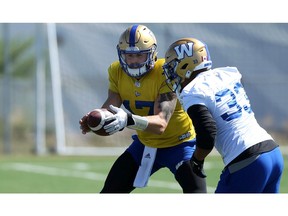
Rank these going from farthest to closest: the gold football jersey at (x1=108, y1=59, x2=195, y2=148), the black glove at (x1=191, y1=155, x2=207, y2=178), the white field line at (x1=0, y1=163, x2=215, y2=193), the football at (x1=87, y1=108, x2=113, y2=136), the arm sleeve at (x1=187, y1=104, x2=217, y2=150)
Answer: the white field line at (x1=0, y1=163, x2=215, y2=193)
the gold football jersey at (x1=108, y1=59, x2=195, y2=148)
the football at (x1=87, y1=108, x2=113, y2=136)
the black glove at (x1=191, y1=155, x2=207, y2=178)
the arm sleeve at (x1=187, y1=104, x2=217, y2=150)

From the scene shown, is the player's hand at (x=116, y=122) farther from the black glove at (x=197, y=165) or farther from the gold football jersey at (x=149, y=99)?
the black glove at (x=197, y=165)

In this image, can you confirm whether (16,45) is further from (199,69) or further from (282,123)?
(199,69)

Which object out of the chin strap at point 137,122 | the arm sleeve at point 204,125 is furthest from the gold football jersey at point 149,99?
the arm sleeve at point 204,125

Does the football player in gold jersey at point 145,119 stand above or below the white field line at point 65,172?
above

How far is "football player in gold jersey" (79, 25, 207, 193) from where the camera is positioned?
17.5ft

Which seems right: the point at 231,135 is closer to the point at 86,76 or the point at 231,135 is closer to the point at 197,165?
the point at 197,165

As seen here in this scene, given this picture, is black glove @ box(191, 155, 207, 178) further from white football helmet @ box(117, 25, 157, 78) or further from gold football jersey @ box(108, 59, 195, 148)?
white football helmet @ box(117, 25, 157, 78)

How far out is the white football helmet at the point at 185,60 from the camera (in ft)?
15.8

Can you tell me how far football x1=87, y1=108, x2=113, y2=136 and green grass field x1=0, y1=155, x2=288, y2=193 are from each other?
428cm

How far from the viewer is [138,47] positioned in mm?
5371

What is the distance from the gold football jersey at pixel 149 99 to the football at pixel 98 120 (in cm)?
43

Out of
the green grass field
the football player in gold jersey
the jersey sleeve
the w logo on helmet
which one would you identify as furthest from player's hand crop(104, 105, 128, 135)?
the green grass field

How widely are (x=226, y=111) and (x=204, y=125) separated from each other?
0.23 meters

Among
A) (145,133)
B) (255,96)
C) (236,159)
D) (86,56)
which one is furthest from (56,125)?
(236,159)
